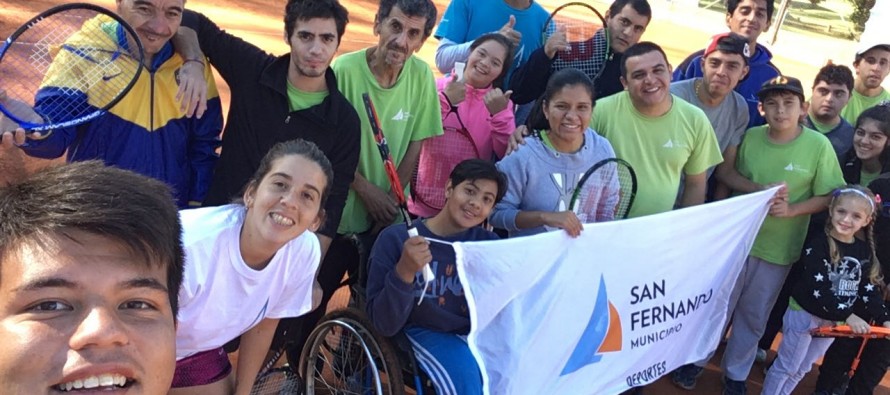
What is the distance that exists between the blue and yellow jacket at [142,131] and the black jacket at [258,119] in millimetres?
161

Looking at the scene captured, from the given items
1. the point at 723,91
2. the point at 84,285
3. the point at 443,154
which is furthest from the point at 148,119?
the point at 723,91

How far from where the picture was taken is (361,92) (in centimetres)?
403

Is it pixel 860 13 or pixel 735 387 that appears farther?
pixel 860 13

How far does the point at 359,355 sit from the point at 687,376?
2.60 metres

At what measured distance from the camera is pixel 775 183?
4645 millimetres

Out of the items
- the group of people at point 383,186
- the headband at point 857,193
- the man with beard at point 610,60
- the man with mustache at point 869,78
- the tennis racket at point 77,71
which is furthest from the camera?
the man with mustache at point 869,78

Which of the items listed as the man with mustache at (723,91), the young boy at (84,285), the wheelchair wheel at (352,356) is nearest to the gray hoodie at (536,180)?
the wheelchair wheel at (352,356)

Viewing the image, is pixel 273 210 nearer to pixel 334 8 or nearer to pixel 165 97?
pixel 165 97

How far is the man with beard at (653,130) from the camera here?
14.0ft

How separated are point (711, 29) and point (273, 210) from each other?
2747cm

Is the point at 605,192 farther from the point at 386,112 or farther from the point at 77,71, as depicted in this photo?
the point at 77,71

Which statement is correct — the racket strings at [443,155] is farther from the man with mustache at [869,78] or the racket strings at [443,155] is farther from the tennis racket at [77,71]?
the man with mustache at [869,78]

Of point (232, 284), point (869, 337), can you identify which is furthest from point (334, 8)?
point (869, 337)

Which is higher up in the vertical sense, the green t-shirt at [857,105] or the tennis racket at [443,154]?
the green t-shirt at [857,105]
